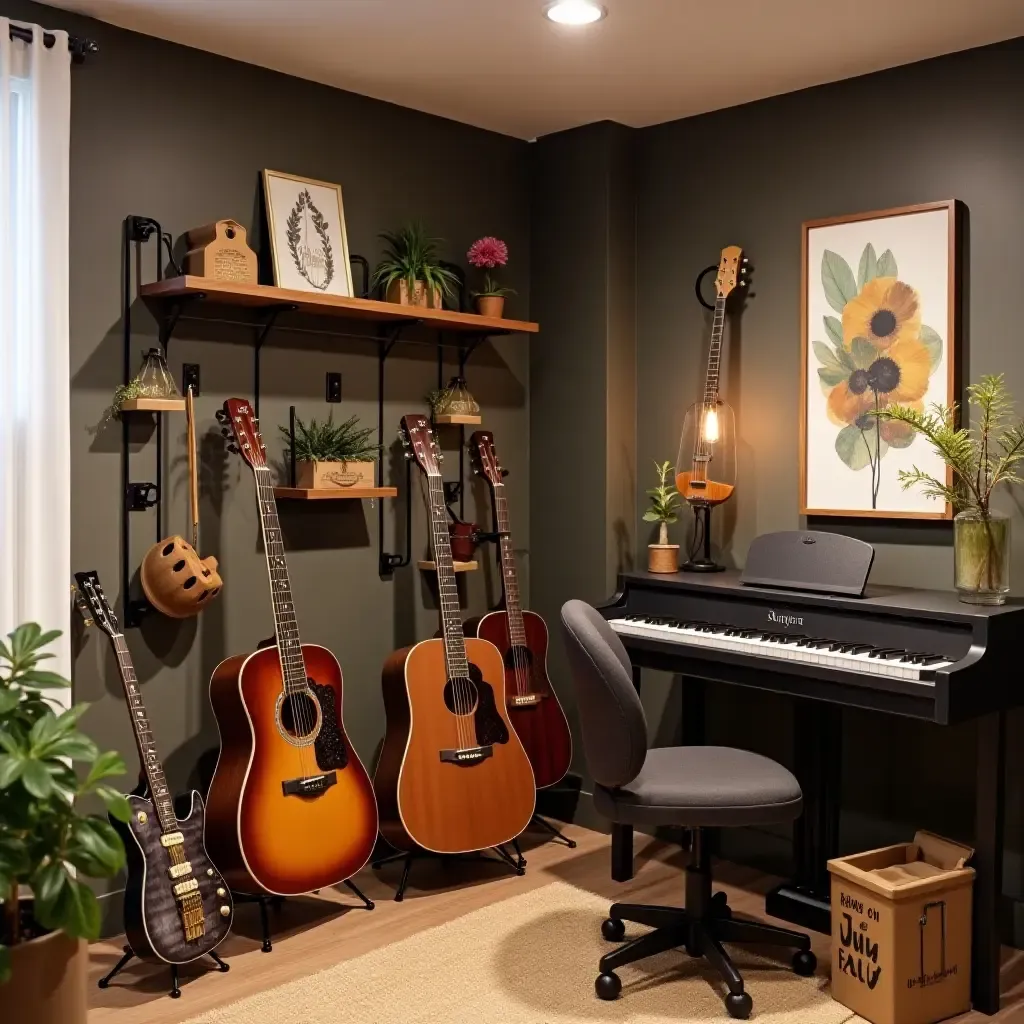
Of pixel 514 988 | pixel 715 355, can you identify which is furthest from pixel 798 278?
pixel 514 988

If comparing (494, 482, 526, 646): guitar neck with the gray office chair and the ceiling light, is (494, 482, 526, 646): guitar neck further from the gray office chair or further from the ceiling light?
the ceiling light

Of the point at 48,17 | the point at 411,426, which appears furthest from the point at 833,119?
the point at 48,17

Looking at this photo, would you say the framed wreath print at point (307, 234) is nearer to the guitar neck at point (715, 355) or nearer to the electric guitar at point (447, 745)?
the electric guitar at point (447, 745)

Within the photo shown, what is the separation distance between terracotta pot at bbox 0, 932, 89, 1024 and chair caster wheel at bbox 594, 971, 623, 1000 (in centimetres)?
135

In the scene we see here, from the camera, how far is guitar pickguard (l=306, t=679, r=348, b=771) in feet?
10.1

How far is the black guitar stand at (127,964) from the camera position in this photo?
2.73 metres

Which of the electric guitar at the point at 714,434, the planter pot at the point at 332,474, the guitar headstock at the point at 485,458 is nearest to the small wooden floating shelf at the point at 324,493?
the planter pot at the point at 332,474

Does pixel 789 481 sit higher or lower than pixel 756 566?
higher

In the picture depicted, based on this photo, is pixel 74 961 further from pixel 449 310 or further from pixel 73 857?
pixel 449 310

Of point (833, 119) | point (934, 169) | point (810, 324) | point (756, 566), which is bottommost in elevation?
point (756, 566)

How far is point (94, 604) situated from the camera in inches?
114

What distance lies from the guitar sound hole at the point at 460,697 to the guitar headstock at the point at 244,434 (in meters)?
0.84

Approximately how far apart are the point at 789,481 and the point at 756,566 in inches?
17.5

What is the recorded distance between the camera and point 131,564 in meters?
3.11
